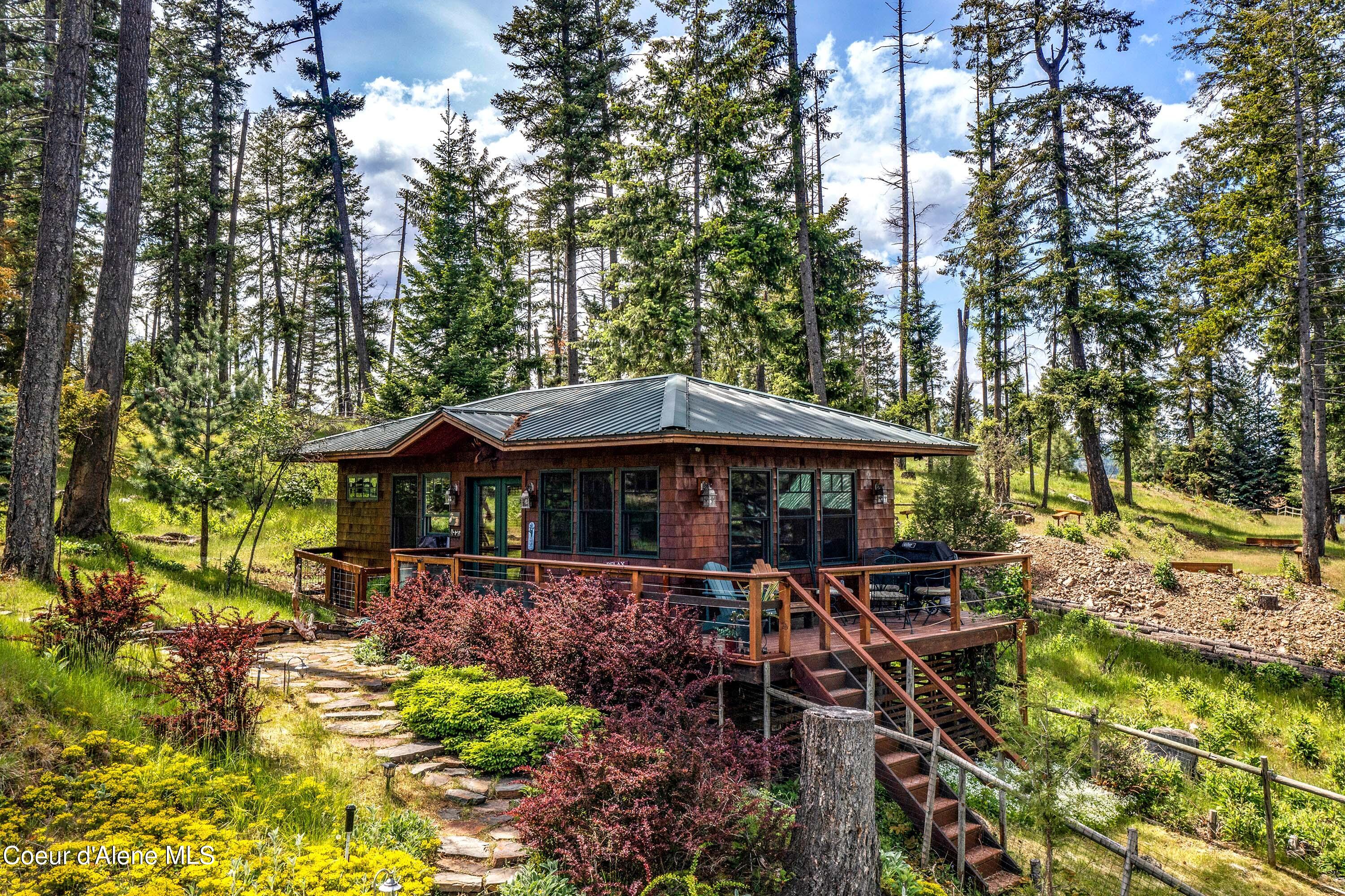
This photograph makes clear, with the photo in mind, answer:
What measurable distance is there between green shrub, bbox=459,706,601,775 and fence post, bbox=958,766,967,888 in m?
2.97

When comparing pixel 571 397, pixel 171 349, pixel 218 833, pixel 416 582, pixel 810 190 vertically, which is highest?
pixel 810 190

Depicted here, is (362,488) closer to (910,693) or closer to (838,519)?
(838,519)

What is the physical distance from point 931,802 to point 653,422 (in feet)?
16.2

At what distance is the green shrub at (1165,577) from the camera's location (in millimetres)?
15750

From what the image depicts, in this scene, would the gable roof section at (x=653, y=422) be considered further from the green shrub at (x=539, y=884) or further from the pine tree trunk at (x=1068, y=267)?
the pine tree trunk at (x=1068, y=267)

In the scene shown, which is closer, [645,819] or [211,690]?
[645,819]

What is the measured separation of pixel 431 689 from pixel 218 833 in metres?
3.02

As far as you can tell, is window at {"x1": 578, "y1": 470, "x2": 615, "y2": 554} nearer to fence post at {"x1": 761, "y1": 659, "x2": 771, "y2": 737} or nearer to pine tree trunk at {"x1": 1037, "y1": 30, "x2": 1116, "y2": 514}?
fence post at {"x1": 761, "y1": 659, "x2": 771, "y2": 737}

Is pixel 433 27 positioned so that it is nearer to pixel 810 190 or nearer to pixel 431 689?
pixel 431 689

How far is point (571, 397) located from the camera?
12781 millimetres

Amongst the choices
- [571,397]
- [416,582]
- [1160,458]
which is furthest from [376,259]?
[1160,458]

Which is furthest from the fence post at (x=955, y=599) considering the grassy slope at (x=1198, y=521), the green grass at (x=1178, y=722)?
the grassy slope at (x=1198, y=521)

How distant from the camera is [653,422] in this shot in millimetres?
8805

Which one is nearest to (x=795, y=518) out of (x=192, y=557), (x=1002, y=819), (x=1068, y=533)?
(x=1002, y=819)
